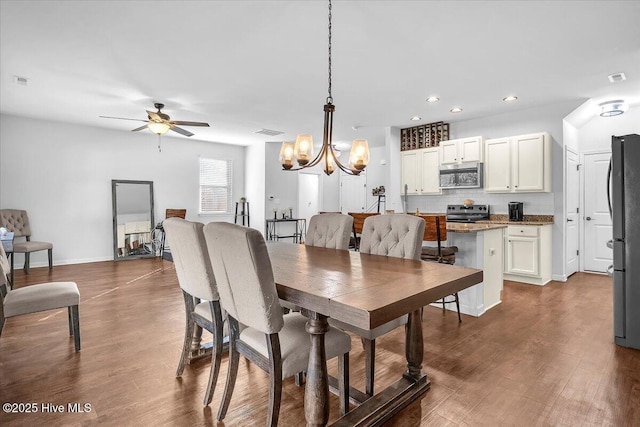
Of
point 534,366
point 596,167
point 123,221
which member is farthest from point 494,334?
point 123,221

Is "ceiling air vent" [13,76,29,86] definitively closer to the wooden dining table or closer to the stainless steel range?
the wooden dining table

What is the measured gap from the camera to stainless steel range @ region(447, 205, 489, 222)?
18.2 feet

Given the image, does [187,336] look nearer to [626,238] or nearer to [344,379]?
[344,379]

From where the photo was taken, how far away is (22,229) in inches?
215

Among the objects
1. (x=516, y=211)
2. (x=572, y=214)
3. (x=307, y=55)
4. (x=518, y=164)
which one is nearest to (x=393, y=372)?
(x=307, y=55)

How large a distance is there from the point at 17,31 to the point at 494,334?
4.82m

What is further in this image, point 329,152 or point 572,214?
point 572,214

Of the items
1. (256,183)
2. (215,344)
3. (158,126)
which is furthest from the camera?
(256,183)

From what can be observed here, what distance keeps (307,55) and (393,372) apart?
292 cm

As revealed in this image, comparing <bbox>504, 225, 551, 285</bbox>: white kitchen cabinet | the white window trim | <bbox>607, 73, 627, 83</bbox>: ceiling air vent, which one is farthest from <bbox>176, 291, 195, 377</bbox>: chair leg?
the white window trim

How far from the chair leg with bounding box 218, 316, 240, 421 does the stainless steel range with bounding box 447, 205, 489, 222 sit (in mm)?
4772

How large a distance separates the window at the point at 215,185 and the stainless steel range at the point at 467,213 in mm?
5063

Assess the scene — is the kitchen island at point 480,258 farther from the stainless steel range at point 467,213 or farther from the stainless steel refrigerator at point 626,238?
the stainless steel range at point 467,213

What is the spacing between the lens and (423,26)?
9.26 feet
